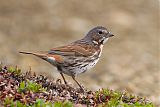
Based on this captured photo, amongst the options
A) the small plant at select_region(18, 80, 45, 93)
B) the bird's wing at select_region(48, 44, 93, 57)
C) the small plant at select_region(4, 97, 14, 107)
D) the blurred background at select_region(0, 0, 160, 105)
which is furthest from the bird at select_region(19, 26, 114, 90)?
the blurred background at select_region(0, 0, 160, 105)

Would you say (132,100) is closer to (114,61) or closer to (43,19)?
(114,61)

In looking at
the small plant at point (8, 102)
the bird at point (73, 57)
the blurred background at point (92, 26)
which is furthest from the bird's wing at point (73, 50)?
the blurred background at point (92, 26)

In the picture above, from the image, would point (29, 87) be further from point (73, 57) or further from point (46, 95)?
point (73, 57)

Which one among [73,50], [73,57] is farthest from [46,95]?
[73,50]

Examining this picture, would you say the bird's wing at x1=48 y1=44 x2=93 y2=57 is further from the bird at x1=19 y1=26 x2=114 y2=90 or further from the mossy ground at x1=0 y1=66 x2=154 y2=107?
the mossy ground at x1=0 y1=66 x2=154 y2=107

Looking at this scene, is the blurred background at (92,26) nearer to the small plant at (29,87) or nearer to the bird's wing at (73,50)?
the bird's wing at (73,50)

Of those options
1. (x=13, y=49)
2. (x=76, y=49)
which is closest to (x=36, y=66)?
(x=13, y=49)
